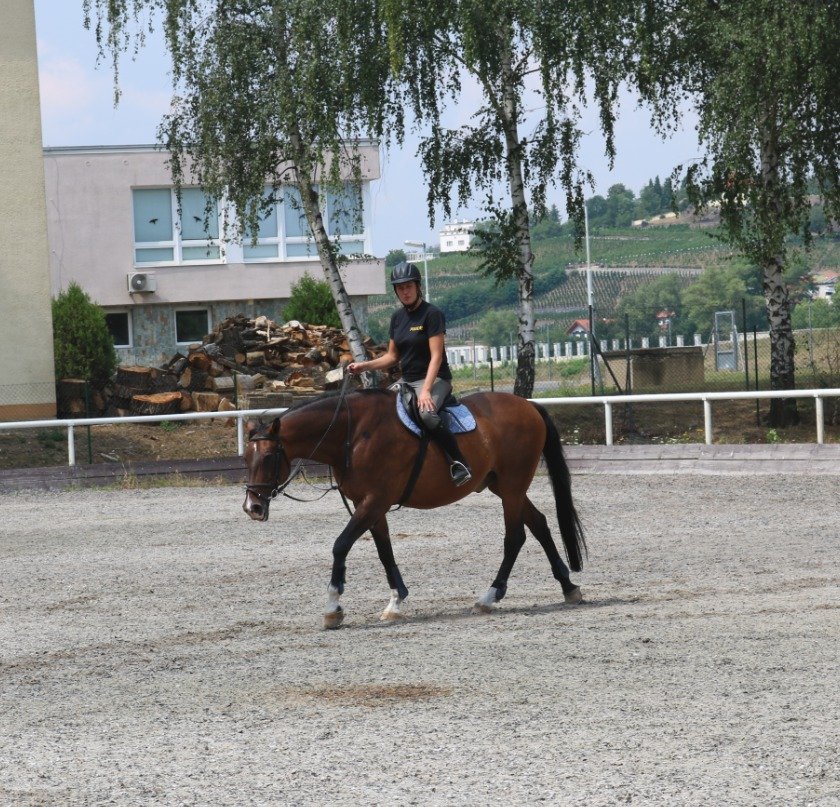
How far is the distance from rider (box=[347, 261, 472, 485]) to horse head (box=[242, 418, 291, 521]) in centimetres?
74

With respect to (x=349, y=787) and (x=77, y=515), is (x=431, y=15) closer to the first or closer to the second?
(x=77, y=515)

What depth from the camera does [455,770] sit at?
5754 millimetres

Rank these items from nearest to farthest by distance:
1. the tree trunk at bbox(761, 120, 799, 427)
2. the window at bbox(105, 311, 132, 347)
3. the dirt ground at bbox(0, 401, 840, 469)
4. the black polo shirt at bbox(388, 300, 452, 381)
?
the black polo shirt at bbox(388, 300, 452, 381)
the dirt ground at bbox(0, 401, 840, 469)
the tree trunk at bbox(761, 120, 799, 427)
the window at bbox(105, 311, 132, 347)

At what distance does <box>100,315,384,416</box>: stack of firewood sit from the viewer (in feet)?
102

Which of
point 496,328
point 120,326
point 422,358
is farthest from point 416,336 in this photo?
point 496,328

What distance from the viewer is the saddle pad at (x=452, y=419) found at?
33.2 feet

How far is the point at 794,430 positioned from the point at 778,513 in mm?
9251

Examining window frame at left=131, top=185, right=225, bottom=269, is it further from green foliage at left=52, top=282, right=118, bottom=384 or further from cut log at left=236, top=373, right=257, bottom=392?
cut log at left=236, top=373, right=257, bottom=392

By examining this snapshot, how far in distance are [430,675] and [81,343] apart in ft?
90.1

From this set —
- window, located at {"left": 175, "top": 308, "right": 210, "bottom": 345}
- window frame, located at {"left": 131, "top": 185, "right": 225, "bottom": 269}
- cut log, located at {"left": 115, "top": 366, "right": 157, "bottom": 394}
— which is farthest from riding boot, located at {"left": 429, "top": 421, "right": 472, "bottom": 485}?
window, located at {"left": 175, "top": 308, "right": 210, "bottom": 345}

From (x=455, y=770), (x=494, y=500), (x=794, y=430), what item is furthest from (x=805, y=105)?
(x=455, y=770)

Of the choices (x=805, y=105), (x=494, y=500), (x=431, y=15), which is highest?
(x=431, y=15)

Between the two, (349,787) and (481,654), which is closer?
(349,787)

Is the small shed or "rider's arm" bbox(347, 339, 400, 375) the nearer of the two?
"rider's arm" bbox(347, 339, 400, 375)
